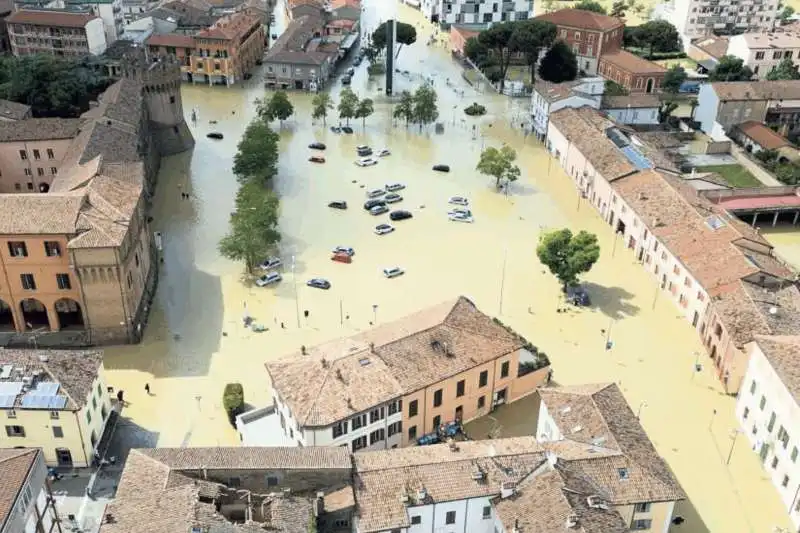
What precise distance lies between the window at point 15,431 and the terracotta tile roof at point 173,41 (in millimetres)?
96010

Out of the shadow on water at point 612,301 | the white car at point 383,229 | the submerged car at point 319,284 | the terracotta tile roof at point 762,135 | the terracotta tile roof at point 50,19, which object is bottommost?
the shadow on water at point 612,301

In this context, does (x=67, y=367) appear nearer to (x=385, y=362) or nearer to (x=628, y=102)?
(x=385, y=362)

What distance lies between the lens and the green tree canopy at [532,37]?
127 m

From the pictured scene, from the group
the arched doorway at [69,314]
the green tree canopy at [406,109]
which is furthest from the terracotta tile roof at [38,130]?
the green tree canopy at [406,109]

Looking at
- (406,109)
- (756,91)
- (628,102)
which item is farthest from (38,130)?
(756,91)

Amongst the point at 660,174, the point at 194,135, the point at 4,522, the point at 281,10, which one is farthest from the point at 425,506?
the point at 281,10

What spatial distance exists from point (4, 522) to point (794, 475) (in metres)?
45.1

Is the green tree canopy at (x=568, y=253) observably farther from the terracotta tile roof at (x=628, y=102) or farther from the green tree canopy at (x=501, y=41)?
the green tree canopy at (x=501, y=41)

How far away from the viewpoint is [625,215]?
79375 mm

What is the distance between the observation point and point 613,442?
44.5 meters

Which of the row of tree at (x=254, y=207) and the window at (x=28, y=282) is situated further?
the row of tree at (x=254, y=207)

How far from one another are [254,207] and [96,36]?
7565 centimetres

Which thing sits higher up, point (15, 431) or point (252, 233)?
point (252, 233)

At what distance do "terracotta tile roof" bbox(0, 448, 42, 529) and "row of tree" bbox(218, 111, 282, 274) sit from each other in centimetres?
3385
